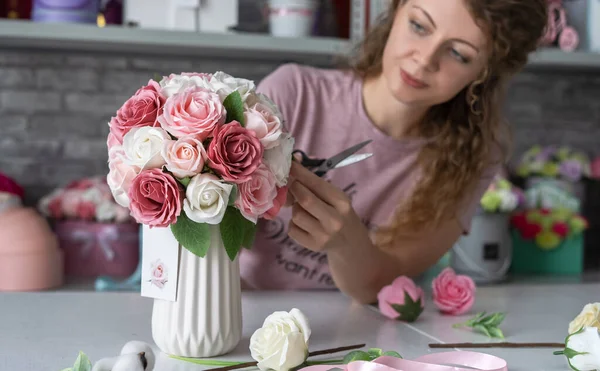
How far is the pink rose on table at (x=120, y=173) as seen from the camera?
30.1 inches

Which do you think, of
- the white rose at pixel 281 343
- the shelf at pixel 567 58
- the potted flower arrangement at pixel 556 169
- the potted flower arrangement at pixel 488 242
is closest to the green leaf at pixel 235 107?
the white rose at pixel 281 343

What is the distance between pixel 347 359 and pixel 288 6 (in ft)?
3.74

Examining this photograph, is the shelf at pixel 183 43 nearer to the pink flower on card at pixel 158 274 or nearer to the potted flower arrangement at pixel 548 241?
the potted flower arrangement at pixel 548 241

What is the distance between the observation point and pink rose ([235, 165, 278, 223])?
77 centimetres

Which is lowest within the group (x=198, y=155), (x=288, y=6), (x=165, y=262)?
(x=165, y=262)

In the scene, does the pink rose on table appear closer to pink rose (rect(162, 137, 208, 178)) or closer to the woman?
pink rose (rect(162, 137, 208, 178))

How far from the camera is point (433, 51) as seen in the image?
1.18 metres

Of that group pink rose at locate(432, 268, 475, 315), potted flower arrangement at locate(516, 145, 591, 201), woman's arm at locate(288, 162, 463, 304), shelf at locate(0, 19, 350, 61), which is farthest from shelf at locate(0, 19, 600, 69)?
pink rose at locate(432, 268, 475, 315)

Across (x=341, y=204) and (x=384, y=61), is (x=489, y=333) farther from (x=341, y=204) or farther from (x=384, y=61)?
(x=384, y=61)

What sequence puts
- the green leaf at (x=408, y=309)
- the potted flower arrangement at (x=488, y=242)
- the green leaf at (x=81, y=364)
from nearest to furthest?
the green leaf at (x=81, y=364), the green leaf at (x=408, y=309), the potted flower arrangement at (x=488, y=242)

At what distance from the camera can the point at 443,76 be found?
3.98 feet

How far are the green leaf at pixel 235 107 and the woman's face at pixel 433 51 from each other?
1.62 feet

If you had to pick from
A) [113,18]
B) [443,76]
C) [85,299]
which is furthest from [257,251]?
[113,18]

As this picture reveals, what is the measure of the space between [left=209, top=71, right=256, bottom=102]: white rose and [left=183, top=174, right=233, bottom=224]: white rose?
0.10 m
